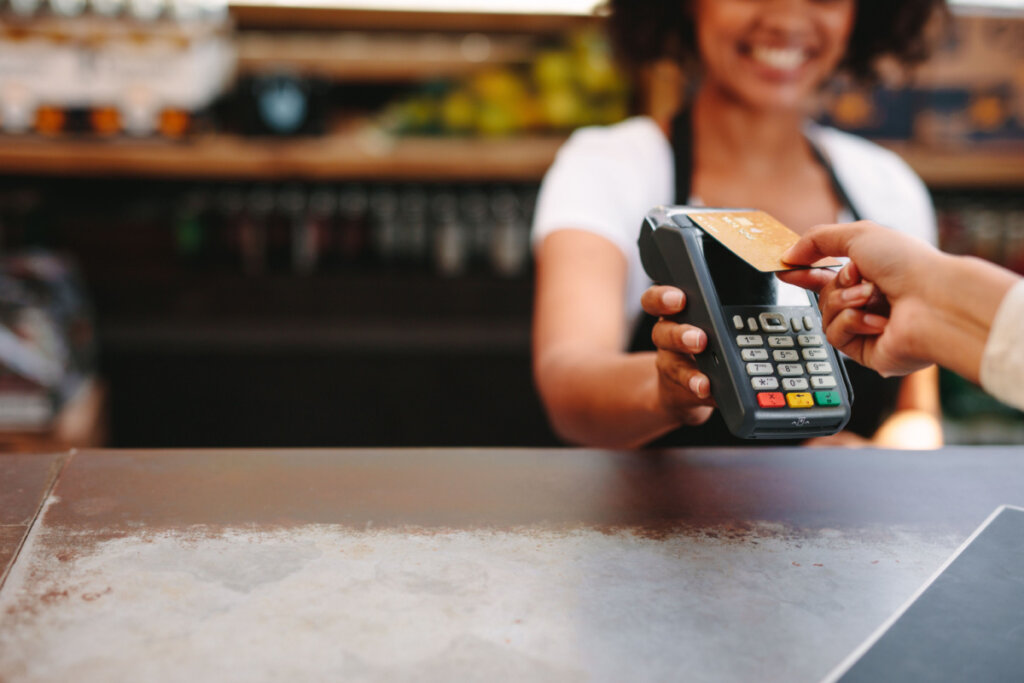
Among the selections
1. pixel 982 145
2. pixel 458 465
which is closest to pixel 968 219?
pixel 982 145

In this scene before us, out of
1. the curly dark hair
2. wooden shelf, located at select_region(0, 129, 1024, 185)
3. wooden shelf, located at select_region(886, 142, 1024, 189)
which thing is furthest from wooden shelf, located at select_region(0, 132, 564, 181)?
wooden shelf, located at select_region(886, 142, 1024, 189)

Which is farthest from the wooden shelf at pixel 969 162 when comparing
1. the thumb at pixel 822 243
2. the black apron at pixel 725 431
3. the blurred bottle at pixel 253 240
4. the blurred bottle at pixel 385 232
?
the thumb at pixel 822 243

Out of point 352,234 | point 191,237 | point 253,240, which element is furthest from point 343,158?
point 191,237

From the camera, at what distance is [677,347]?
0.63 metres

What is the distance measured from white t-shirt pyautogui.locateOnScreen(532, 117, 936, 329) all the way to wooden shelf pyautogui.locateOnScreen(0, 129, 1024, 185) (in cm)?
92

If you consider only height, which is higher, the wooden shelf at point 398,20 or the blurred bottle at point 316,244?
the wooden shelf at point 398,20

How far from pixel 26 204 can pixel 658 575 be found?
2.26 m

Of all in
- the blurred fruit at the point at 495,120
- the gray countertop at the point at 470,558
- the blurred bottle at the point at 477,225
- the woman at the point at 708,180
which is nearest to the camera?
the gray countertop at the point at 470,558

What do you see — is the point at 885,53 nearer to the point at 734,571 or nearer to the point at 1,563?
the point at 734,571

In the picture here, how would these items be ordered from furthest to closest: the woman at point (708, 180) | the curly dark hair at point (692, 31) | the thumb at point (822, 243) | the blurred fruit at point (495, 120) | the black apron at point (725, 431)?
the blurred fruit at point (495, 120)
the curly dark hair at point (692, 31)
the black apron at point (725, 431)
the woman at point (708, 180)
the thumb at point (822, 243)

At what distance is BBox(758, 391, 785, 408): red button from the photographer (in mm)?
571

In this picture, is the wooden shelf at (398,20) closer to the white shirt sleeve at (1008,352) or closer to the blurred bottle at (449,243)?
the blurred bottle at (449,243)

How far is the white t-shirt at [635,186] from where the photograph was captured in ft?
3.93

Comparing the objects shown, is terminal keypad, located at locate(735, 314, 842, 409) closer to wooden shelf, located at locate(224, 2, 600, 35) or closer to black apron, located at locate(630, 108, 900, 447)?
black apron, located at locate(630, 108, 900, 447)
